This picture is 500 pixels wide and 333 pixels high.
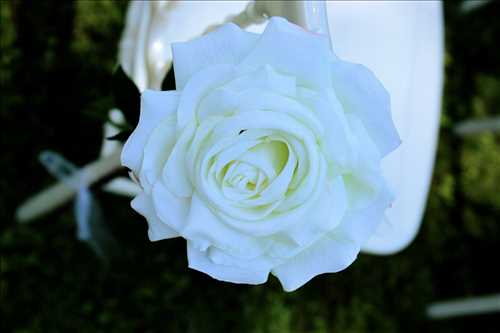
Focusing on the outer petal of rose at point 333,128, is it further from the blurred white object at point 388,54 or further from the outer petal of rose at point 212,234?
the blurred white object at point 388,54

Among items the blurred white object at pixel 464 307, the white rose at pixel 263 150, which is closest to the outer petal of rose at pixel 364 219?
the white rose at pixel 263 150

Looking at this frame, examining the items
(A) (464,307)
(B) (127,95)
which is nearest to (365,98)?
(B) (127,95)

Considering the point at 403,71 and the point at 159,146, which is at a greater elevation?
the point at 159,146

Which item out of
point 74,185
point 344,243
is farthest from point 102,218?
point 344,243

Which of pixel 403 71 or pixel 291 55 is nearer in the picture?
pixel 291 55

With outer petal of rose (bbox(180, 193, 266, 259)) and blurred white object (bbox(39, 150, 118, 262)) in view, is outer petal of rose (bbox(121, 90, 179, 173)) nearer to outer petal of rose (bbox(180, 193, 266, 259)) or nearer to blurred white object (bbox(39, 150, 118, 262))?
outer petal of rose (bbox(180, 193, 266, 259))

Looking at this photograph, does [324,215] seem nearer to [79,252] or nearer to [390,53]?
[390,53]
